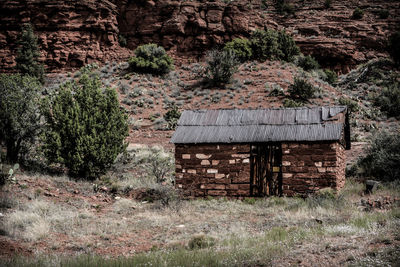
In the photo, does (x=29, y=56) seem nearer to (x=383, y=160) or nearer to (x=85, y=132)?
(x=85, y=132)

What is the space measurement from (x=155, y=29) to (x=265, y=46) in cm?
1334

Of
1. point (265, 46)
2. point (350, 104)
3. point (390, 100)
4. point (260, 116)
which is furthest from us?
point (265, 46)

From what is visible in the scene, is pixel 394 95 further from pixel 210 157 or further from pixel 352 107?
pixel 210 157

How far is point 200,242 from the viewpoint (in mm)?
7723

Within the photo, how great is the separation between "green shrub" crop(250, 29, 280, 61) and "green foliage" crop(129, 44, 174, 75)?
959 centimetres

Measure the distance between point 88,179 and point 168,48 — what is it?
94.2ft

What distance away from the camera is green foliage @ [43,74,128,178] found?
1611 centimetres

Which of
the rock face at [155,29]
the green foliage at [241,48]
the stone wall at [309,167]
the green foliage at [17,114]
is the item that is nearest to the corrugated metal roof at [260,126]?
the stone wall at [309,167]

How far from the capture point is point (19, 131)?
1625 cm

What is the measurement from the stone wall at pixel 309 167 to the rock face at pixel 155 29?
1227 inches

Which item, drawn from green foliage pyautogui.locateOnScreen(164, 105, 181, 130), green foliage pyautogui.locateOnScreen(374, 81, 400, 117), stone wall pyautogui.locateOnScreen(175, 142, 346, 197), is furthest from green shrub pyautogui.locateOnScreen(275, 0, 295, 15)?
stone wall pyautogui.locateOnScreen(175, 142, 346, 197)

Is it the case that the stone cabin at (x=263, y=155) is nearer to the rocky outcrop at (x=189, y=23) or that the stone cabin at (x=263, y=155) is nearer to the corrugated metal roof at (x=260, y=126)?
the corrugated metal roof at (x=260, y=126)

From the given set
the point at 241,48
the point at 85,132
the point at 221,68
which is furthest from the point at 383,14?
the point at 85,132

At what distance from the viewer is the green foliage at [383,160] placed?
53.0 feet
